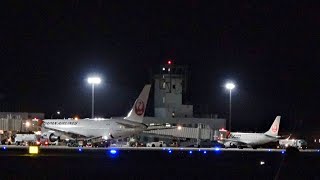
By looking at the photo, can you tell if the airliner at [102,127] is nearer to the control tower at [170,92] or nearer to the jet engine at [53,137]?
the jet engine at [53,137]

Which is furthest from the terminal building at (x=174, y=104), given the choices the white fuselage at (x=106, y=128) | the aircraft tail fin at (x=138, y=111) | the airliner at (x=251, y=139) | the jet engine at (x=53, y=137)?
the jet engine at (x=53, y=137)

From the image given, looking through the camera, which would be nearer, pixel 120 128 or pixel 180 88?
pixel 120 128

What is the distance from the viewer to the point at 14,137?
362 ft

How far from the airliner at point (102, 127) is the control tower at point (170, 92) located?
26615 mm

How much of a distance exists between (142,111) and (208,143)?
13.4 m

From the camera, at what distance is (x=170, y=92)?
464 ft

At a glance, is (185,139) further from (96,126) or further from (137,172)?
(137,172)

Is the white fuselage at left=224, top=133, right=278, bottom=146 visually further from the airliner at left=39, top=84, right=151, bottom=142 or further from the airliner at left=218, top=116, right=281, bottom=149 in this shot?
the airliner at left=39, top=84, right=151, bottom=142

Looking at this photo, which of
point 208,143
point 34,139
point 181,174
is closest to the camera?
point 181,174

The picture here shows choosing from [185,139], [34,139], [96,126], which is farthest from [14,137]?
[185,139]

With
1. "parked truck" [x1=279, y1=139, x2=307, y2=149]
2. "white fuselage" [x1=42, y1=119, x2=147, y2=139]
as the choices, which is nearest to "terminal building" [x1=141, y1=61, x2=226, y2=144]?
"parked truck" [x1=279, y1=139, x2=307, y2=149]

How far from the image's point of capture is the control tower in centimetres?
14100

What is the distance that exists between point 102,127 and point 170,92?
34.3m

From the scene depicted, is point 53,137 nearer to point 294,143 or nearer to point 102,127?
point 102,127
